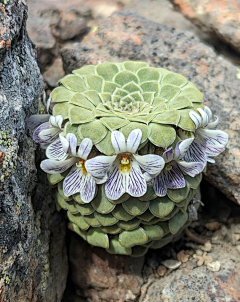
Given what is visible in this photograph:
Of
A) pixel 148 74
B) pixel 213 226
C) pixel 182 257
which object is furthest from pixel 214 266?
pixel 148 74

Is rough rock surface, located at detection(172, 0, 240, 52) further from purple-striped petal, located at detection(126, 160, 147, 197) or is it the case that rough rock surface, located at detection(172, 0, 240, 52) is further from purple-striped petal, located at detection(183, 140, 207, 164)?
purple-striped petal, located at detection(126, 160, 147, 197)

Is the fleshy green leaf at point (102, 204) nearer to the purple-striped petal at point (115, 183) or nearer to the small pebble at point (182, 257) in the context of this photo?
the purple-striped petal at point (115, 183)

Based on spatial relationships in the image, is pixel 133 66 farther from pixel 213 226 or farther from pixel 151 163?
pixel 213 226

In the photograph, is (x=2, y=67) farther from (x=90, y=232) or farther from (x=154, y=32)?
(x=154, y=32)

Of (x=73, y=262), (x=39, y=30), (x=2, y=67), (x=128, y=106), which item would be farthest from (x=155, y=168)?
(x=39, y=30)

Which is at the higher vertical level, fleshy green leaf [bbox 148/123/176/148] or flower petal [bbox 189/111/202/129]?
flower petal [bbox 189/111/202/129]

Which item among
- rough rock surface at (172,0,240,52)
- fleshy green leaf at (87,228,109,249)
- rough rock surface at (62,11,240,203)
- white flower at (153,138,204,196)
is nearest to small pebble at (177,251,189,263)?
rough rock surface at (62,11,240,203)
